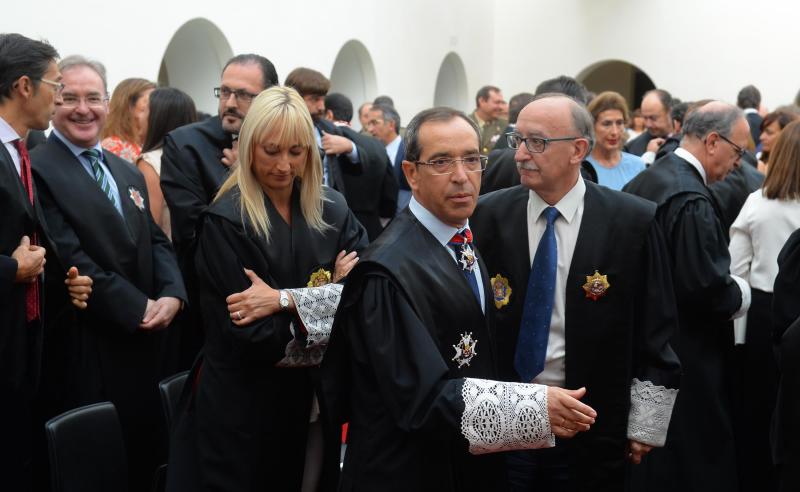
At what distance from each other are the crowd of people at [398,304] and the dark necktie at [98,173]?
2cm

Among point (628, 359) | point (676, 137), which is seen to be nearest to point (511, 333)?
point (628, 359)

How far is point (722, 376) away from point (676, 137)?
6.89ft

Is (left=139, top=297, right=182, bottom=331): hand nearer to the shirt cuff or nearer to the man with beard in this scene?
the man with beard

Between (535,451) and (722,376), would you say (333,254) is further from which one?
(722,376)

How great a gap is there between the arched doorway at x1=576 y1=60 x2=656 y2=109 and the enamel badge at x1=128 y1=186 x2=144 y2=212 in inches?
782

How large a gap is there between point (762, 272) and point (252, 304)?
2.85 meters

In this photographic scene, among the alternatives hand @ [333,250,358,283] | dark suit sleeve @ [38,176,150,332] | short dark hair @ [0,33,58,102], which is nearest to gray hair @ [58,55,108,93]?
short dark hair @ [0,33,58,102]

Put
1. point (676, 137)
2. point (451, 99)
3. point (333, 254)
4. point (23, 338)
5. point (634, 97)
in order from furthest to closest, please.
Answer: point (634, 97) < point (451, 99) < point (676, 137) < point (23, 338) < point (333, 254)

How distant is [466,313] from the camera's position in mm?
2705

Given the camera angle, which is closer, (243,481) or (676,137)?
(243,481)

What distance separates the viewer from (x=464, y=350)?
2701 millimetres

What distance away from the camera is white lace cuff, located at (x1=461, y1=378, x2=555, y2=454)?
8.22ft

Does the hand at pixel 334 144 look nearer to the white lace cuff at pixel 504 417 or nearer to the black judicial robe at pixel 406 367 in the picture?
the black judicial robe at pixel 406 367

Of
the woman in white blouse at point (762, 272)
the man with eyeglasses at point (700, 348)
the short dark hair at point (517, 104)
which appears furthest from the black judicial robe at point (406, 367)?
the short dark hair at point (517, 104)
